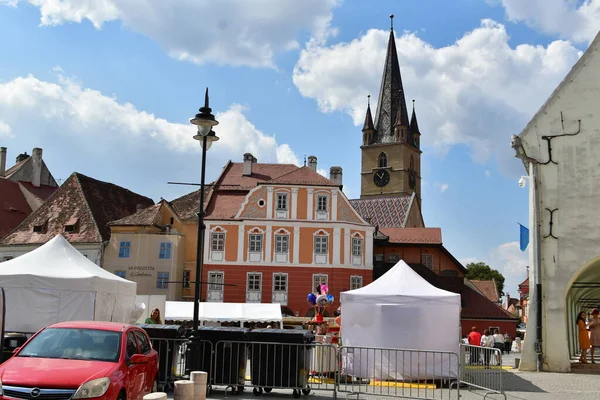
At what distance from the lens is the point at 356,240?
158 ft

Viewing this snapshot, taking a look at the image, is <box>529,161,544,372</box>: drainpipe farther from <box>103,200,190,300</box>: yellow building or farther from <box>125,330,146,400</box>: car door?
<box>103,200,190,300</box>: yellow building

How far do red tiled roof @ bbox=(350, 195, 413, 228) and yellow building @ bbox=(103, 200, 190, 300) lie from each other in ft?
73.7

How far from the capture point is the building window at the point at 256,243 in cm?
4750

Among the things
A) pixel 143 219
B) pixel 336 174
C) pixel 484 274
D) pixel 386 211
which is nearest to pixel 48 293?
pixel 143 219

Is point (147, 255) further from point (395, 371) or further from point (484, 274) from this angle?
point (484, 274)

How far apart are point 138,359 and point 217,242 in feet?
121

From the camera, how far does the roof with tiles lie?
4903 centimetres

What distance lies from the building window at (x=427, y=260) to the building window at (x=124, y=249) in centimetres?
2101

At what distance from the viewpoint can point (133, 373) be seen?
10914mm

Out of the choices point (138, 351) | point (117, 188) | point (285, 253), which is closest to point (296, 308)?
point (285, 253)

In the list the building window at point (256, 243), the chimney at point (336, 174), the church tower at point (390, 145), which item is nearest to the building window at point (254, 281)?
the building window at point (256, 243)

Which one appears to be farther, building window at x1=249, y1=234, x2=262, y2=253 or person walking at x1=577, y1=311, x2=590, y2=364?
building window at x1=249, y1=234, x2=262, y2=253

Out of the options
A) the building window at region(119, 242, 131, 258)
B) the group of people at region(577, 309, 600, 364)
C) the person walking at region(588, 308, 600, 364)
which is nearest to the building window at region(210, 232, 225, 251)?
the building window at region(119, 242, 131, 258)

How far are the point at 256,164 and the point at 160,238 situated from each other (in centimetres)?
1119
